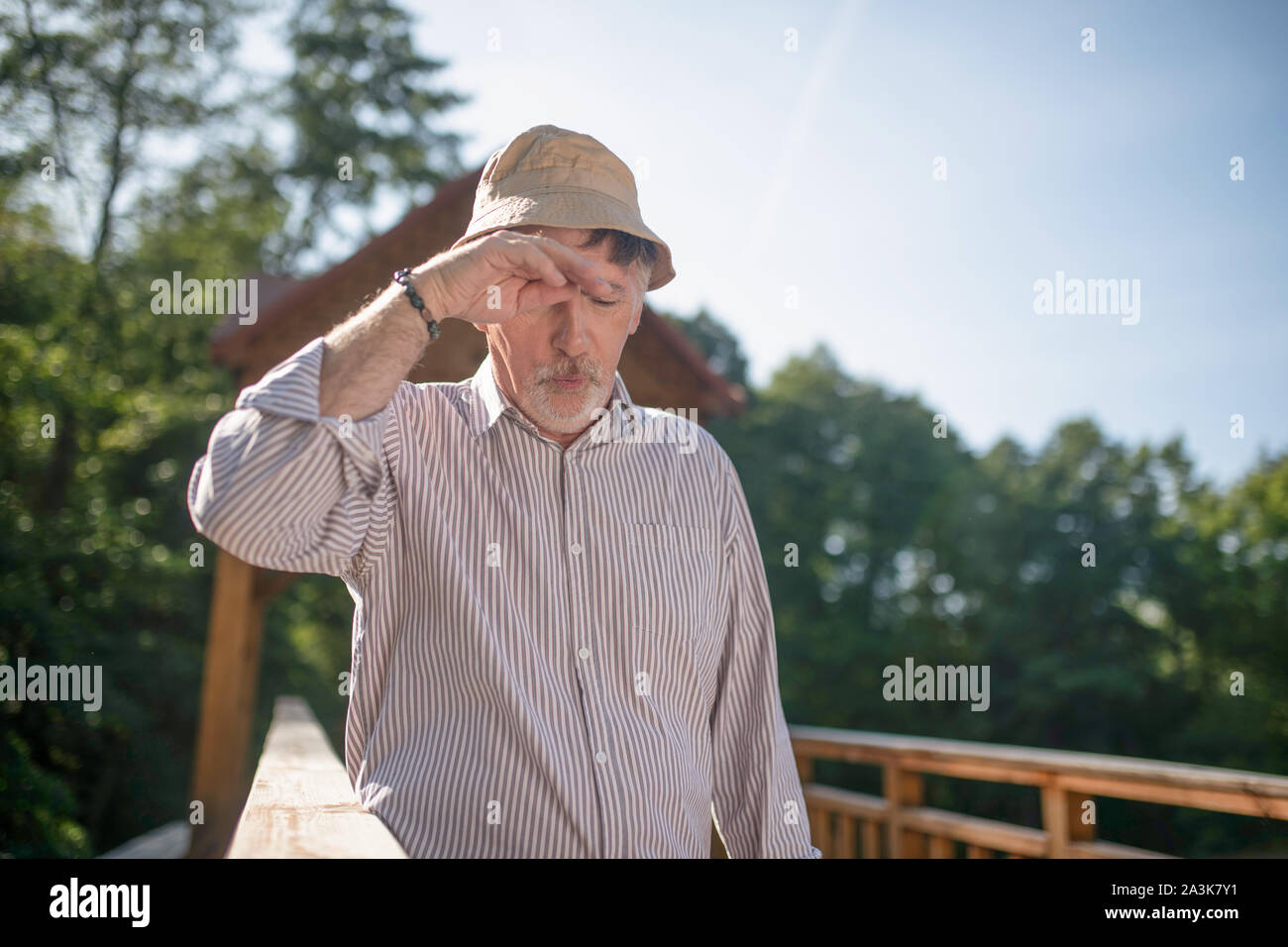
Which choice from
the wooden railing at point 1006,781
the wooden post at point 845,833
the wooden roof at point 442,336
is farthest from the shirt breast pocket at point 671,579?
the wooden post at point 845,833

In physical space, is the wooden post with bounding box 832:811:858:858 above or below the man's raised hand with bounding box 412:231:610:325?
below

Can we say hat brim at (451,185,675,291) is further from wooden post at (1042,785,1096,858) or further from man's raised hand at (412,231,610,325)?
wooden post at (1042,785,1096,858)

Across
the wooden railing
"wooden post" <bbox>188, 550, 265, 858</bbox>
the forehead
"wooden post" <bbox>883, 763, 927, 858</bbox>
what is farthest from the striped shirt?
"wooden post" <bbox>188, 550, 265, 858</bbox>

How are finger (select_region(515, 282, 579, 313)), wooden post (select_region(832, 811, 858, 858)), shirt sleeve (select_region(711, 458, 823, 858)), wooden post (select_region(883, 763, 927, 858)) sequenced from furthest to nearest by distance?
wooden post (select_region(832, 811, 858, 858)) → wooden post (select_region(883, 763, 927, 858)) → shirt sleeve (select_region(711, 458, 823, 858)) → finger (select_region(515, 282, 579, 313))

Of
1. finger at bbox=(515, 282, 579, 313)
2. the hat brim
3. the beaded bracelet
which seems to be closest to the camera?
the beaded bracelet

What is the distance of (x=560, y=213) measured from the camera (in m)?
1.56

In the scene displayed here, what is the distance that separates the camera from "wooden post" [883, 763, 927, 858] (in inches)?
169

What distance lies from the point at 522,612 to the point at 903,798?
11.6 ft

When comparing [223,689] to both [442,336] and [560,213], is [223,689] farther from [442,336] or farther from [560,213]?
[560,213]

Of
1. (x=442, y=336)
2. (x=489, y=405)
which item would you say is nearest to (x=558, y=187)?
(x=489, y=405)
